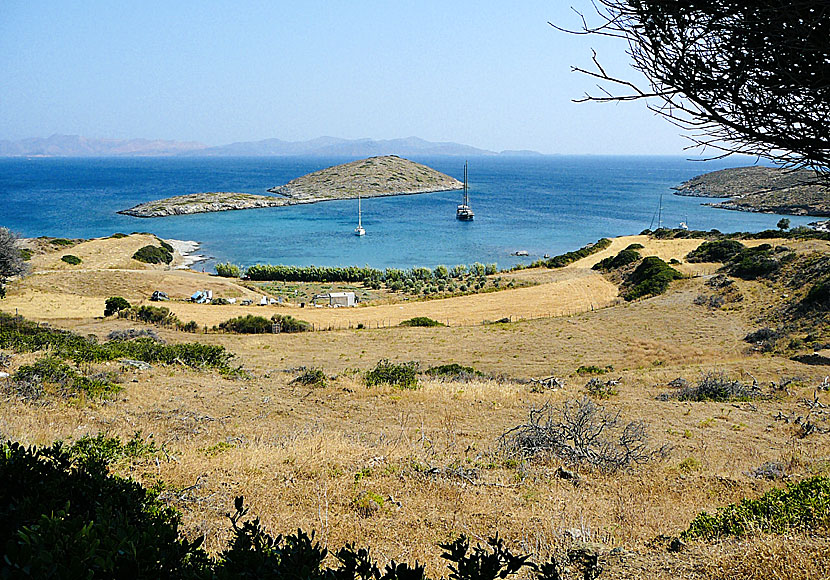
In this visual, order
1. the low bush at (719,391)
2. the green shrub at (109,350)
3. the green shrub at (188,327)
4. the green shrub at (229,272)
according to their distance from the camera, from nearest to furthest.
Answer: the low bush at (719,391)
the green shrub at (109,350)
the green shrub at (188,327)
the green shrub at (229,272)

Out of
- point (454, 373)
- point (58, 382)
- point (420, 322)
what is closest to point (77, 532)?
point (58, 382)

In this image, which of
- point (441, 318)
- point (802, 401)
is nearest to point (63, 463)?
point (802, 401)

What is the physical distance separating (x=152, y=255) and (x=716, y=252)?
153 feet

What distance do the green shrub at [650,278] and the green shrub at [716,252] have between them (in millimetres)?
5204

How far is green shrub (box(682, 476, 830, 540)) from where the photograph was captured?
525cm

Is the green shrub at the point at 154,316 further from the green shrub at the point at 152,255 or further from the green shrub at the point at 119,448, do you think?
the green shrub at the point at 152,255

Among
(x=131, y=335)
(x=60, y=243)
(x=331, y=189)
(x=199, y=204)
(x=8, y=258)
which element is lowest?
(x=131, y=335)

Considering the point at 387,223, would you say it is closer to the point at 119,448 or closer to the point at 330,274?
the point at 330,274

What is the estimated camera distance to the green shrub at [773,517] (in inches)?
207

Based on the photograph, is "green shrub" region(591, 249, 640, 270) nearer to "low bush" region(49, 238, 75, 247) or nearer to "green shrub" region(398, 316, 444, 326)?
"green shrub" region(398, 316, 444, 326)

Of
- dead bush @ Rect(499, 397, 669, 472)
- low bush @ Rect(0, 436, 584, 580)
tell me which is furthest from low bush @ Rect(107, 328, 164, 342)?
low bush @ Rect(0, 436, 584, 580)

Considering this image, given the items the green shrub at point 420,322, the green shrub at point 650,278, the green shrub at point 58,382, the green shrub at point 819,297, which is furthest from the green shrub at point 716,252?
the green shrub at point 58,382

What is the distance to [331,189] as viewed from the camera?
13125 cm

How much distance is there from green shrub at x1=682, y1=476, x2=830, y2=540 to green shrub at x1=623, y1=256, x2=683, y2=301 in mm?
30227
